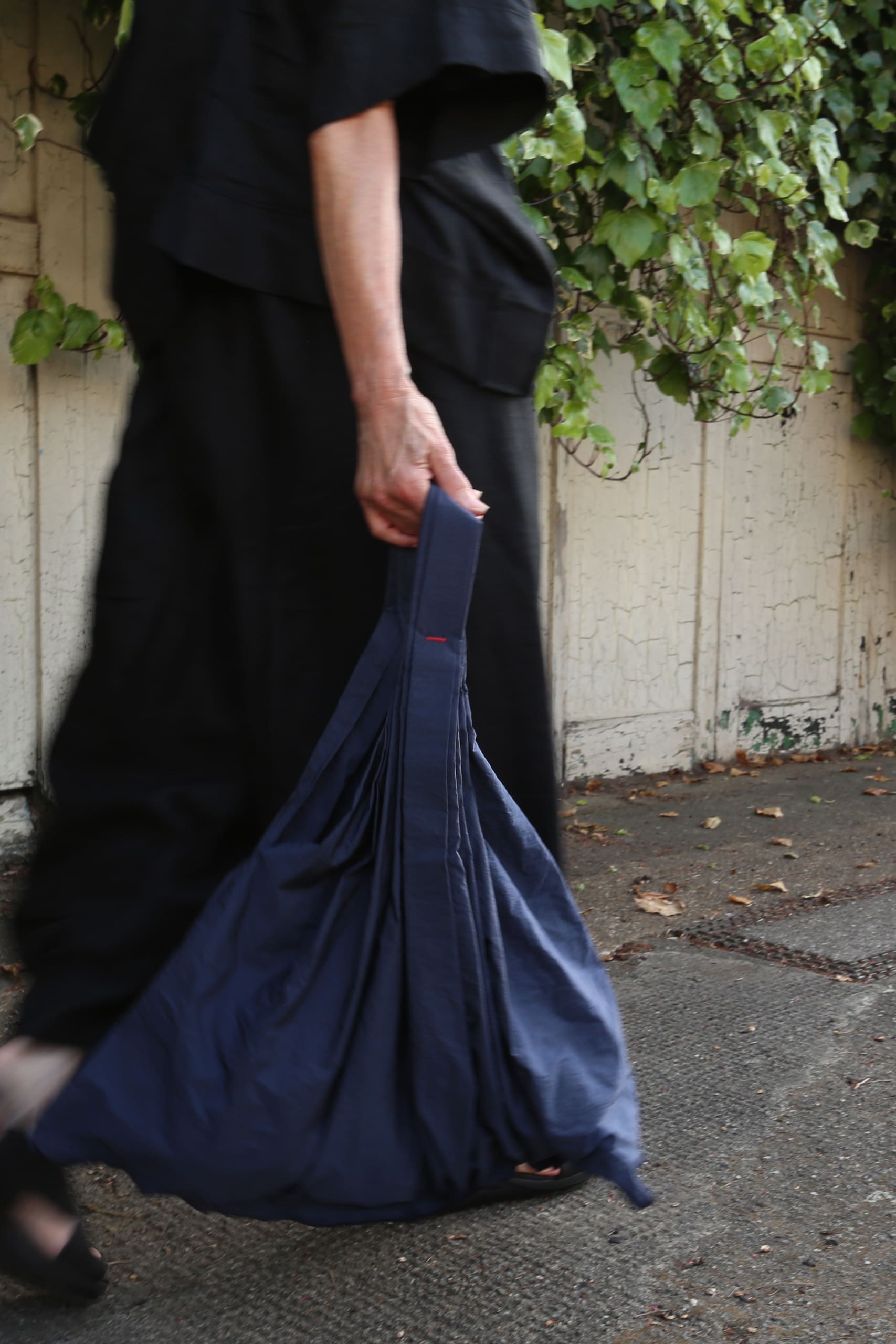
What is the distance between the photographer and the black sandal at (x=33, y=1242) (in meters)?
1.44

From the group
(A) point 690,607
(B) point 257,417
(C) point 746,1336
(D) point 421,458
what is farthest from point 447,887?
(A) point 690,607

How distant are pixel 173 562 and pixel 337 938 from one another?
480 mm

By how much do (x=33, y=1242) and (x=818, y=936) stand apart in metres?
2.30

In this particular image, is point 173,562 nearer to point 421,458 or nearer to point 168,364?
point 168,364

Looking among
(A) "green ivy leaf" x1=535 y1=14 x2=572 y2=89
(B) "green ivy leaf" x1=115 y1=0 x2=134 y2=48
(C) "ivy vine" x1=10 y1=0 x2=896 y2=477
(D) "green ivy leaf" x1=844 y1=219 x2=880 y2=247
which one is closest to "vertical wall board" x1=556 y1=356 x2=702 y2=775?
(C) "ivy vine" x1=10 y1=0 x2=896 y2=477

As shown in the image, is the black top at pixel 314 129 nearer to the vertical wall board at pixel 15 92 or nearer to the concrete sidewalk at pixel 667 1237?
the concrete sidewalk at pixel 667 1237

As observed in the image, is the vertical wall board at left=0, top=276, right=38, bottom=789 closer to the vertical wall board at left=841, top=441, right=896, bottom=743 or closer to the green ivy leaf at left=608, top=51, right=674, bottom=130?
the green ivy leaf at left=608, top=51, right=674, bottom=130

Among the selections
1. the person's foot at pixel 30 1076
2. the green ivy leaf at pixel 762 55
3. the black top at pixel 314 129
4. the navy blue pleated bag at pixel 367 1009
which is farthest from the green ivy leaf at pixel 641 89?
the person's foot at pixel 30 1076

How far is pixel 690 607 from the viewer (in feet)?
→ 19.4

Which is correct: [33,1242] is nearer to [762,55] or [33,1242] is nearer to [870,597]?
[762,55]

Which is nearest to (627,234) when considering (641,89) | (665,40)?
(641,89)

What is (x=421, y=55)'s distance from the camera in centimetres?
140

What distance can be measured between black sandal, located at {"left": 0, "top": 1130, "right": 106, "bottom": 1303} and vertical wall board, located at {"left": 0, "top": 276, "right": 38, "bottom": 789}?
2543mm

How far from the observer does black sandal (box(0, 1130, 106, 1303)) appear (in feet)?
4.74
